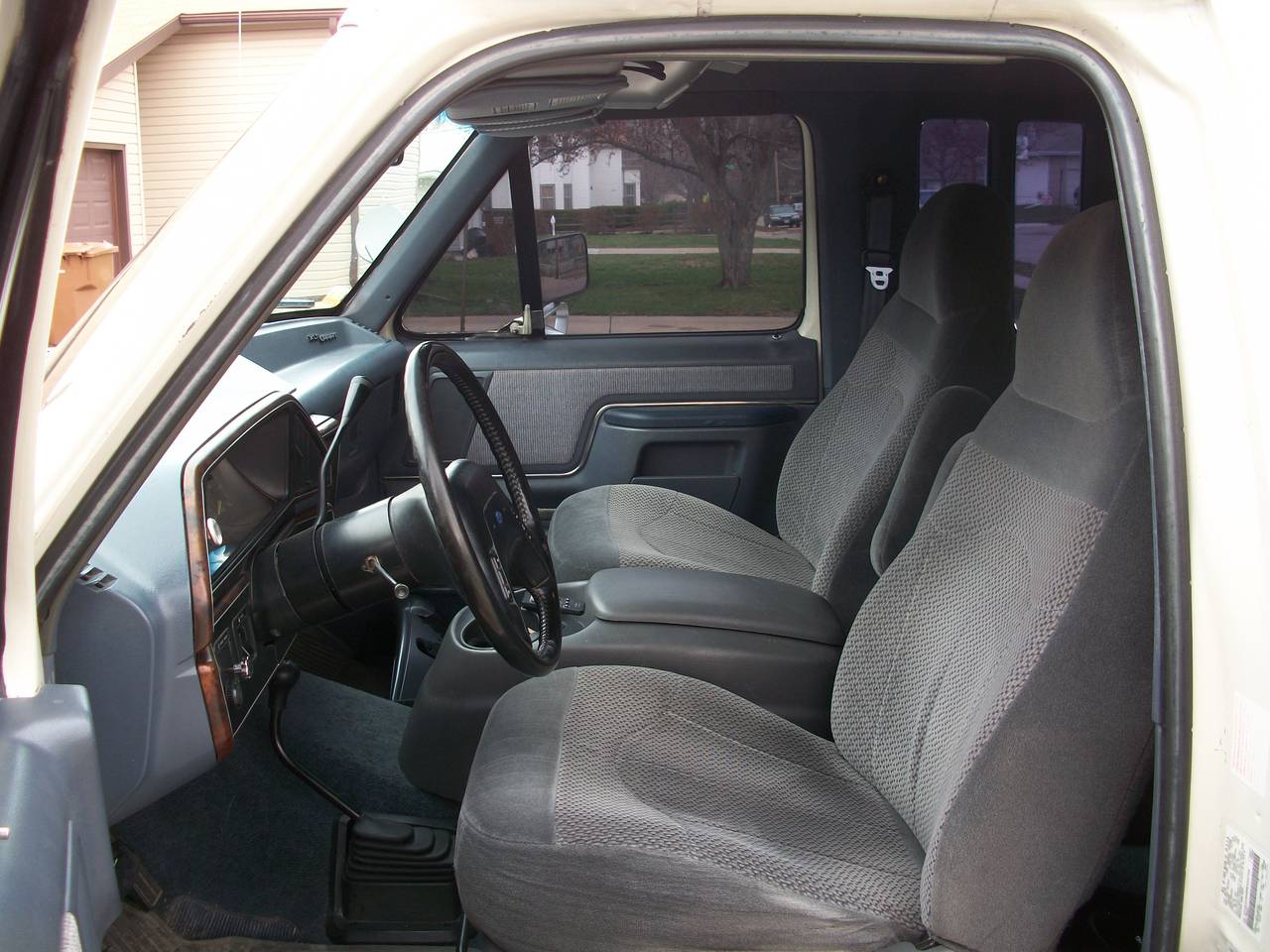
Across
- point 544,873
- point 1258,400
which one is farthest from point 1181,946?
point 544,873

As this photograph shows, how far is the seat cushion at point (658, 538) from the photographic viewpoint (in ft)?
7.91

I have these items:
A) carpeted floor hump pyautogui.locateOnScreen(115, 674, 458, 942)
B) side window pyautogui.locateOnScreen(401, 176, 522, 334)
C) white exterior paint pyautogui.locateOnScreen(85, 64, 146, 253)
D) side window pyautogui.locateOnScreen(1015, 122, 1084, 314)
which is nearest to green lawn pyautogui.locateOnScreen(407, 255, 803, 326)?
side window pyautogui.locateOnScreen(401, 176, 522, 334)

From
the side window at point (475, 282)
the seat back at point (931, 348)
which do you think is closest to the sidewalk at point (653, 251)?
the side window at point (475, 282)

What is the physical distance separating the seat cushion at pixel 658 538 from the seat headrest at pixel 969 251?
644 millimetres

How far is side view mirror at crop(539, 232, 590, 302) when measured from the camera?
3.19 meters

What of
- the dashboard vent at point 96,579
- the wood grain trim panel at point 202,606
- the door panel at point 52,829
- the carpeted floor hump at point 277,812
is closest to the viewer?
the door panel at point 52,829

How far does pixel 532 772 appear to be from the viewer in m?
1.50

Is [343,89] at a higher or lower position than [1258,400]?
higher

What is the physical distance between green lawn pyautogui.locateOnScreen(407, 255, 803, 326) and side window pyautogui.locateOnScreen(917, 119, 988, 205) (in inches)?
16.5

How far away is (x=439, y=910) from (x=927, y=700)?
0.84 metres

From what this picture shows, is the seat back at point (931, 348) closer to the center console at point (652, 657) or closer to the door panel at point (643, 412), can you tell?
the center console at point (652, 657)

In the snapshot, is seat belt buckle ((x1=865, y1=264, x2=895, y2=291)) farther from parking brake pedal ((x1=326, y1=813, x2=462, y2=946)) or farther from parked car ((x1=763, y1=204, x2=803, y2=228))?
parking brake pedal ((x1=326, y1=813, x2=462, y2=946))

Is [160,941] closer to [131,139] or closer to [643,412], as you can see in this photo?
[131,139]

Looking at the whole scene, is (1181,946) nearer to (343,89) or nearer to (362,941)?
(343,89)
